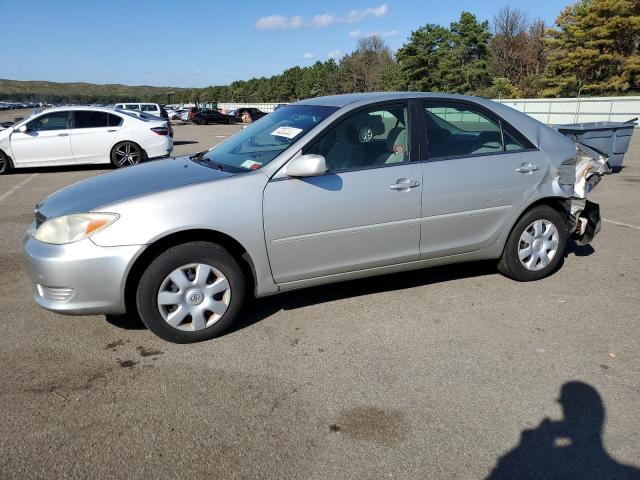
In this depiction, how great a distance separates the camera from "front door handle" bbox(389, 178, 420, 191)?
376 cm

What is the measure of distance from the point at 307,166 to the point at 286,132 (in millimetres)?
662

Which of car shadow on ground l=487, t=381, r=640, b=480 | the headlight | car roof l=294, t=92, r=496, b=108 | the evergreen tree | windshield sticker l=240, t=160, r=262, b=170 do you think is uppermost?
the evergreen tree

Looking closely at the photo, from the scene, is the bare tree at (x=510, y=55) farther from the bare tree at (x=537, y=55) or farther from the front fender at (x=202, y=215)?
the front fender at (x=202, y=215)

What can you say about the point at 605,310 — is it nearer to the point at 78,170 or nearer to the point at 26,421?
the point at 26,421

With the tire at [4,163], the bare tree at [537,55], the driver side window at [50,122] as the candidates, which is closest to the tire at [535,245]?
the driver side window at [50,122]

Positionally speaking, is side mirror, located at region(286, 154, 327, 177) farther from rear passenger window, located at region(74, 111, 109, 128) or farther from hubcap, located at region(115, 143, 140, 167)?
rear passenger window, located at region(74, 111, 109, 128)

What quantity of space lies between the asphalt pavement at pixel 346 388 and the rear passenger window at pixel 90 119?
8522 mm

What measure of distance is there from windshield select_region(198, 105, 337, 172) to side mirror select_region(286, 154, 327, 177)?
0.25 m

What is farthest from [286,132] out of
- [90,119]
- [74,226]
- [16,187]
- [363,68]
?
[363,68]

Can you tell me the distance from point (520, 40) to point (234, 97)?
62438 millimetres

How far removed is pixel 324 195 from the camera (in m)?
3.55

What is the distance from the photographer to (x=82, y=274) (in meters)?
3.15

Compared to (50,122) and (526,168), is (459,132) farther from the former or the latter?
(50,122)

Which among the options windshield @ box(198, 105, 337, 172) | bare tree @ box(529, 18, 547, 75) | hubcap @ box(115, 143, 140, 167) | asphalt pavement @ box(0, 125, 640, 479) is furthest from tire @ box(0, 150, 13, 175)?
bare tree @ box(529, 18, 547, 75)
